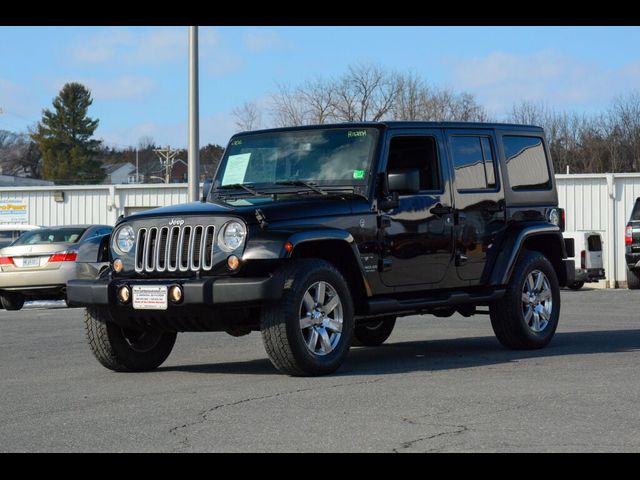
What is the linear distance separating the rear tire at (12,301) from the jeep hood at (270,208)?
35.4 feet

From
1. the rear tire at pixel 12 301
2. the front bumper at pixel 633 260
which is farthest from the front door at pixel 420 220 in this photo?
the front bumper at pixel 633 260

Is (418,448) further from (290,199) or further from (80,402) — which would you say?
(290,199)

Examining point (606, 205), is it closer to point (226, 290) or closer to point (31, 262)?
point (31, 262)

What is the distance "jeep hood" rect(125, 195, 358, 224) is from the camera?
9.09 meters

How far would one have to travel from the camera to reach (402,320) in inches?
618

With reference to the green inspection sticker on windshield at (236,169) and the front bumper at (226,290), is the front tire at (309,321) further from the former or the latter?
the green inspection sticker on windshield at (236,169)

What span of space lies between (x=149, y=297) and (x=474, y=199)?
3.44 meters

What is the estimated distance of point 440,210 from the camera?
10500 millimetres

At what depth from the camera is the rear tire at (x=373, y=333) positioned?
39.4 feet

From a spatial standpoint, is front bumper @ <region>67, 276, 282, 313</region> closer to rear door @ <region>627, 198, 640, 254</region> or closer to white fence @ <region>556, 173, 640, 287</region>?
rear door @ <region>627, 198, 640, 254</region>

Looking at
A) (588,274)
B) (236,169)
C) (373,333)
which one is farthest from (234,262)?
(588,274)

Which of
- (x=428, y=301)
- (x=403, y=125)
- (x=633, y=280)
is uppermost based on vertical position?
(x=403, y=125)
